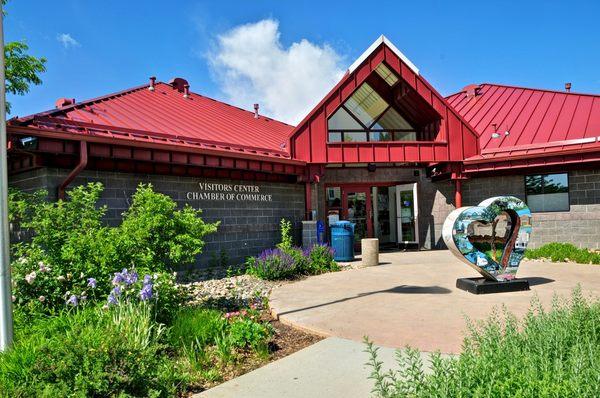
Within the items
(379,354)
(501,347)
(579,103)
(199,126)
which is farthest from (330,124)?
(501,347)

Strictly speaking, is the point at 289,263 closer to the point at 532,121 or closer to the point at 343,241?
the point at 343,241

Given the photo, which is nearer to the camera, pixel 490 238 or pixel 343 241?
pixel 490 238

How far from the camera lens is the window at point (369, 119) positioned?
1549 cm

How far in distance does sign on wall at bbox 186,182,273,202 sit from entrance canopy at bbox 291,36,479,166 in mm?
1945

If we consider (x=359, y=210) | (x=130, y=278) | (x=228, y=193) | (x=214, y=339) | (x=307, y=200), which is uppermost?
(x=228, y=193)

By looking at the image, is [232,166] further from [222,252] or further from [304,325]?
[304,325]

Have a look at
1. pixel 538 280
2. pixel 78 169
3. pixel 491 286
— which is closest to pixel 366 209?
pixel 538 280

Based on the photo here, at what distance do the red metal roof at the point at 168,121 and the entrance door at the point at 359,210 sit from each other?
3.42 m

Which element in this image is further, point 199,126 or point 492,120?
point 492,120

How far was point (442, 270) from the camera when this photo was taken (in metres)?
10.8

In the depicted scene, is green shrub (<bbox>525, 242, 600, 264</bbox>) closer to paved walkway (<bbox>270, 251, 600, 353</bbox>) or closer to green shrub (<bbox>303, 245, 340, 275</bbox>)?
paved walkway (<bbox>270, 251, 600, 353</bbox>)

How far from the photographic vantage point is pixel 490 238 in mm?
7984

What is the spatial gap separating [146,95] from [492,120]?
13.4 m

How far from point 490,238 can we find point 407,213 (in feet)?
27.5
